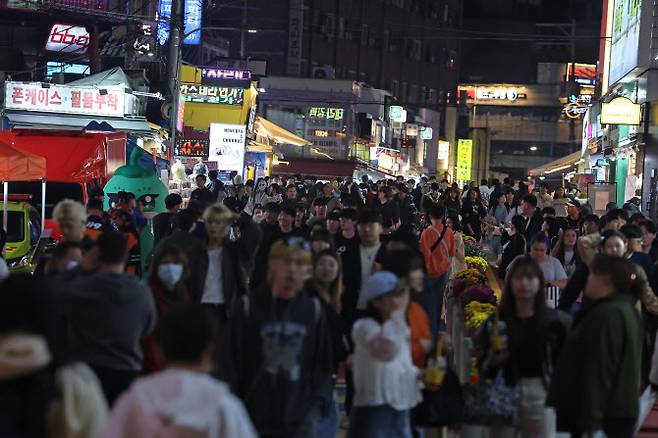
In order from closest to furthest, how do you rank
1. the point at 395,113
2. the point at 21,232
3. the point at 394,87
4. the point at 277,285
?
the point at 277,285 → the point at 21,232 → the point at 395,113 → the point at 394,87

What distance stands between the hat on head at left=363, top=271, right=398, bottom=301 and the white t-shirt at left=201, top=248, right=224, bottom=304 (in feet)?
9.60

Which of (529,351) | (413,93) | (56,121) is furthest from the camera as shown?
(413,93)

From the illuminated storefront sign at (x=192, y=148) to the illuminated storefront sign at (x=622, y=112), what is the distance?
1688 centimetres

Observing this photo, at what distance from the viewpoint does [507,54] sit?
Answer: 116m

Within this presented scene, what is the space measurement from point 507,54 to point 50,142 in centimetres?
9508

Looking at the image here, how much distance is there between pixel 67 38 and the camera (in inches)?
1661

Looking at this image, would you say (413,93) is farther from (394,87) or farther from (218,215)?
(218,215)

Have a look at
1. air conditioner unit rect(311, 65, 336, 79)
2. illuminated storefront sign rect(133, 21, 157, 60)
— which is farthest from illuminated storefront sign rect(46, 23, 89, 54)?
air conditioner unit rect(311, 65, 336, 79)

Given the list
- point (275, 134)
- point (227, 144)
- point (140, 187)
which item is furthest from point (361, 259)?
point (275, 134)

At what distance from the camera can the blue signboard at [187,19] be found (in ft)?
145

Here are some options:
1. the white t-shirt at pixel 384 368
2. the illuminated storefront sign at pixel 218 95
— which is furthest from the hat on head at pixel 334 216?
the illuminated storefront sign at pixel 218 95

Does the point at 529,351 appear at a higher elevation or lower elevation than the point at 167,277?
lower

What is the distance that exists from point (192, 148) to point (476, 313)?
36.3 metres

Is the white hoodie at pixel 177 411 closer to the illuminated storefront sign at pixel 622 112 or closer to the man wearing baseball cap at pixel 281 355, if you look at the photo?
the man wearing baseball cap at pixel 281 355
